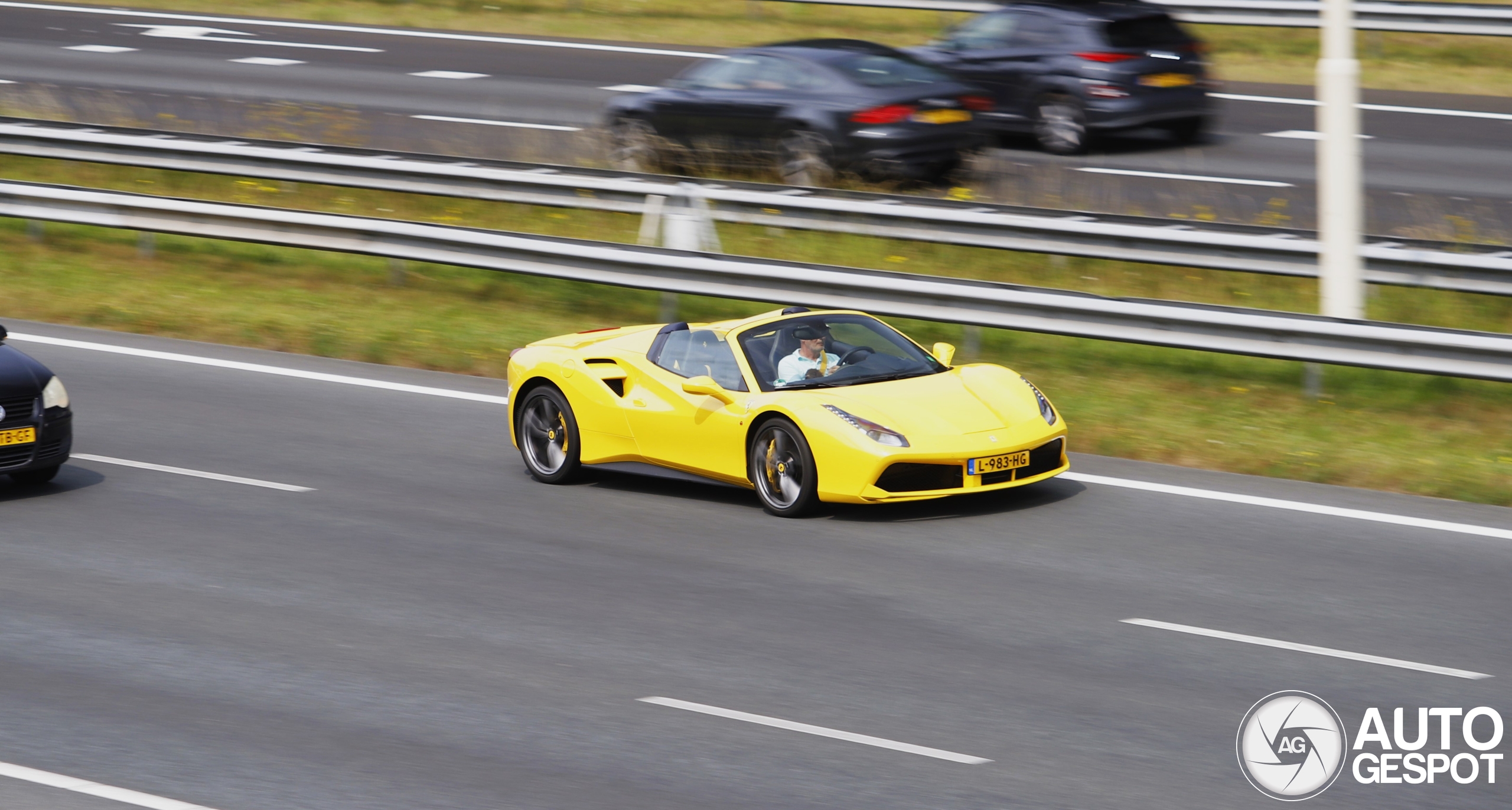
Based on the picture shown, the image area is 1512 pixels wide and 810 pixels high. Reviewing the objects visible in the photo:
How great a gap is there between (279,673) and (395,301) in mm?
9650

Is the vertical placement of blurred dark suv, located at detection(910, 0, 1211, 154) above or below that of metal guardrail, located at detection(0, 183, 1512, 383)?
above

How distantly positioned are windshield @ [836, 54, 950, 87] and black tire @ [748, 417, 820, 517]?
30.2 feet

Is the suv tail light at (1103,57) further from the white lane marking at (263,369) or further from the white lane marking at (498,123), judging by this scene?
the white lane marking at (263,369)

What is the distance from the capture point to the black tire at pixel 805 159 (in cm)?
1875

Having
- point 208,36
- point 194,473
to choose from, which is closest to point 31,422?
point 194,473

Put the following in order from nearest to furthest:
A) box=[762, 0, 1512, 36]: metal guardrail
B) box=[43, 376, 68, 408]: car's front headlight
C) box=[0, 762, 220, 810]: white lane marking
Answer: box=[0, 762, 220, 810]: white lane marking
box=[43, 376, 68, 408]: car's front headlight
box=[762, 0, 1512, 36]: metal guardrail

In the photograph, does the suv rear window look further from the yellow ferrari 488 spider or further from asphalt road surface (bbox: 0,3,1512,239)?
the yellow ferrari 488 spider

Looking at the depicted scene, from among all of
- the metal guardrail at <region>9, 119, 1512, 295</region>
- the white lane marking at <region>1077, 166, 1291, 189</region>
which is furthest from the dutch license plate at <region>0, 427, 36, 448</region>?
the white lane marking at <region>1077, 166, 1291, 189</region>

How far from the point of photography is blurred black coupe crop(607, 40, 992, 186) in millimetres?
18734

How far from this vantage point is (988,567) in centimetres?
948

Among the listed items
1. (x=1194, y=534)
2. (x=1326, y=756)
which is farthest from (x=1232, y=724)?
(x=1194, y=534)

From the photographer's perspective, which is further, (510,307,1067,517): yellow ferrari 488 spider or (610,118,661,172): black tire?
(610,118,661,172): black tire

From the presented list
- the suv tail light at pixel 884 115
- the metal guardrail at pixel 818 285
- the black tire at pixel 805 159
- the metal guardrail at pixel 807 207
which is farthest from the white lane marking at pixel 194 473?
Result: the suv tail light at pixel 884 115

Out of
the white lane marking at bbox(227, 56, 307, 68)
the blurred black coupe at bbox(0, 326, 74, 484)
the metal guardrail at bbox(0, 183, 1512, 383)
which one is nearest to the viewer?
the blurred black coupe at bbox(0, 326, 74, 484)
